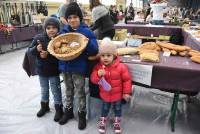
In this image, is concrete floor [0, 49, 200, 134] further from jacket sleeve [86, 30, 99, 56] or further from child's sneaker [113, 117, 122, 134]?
jacket sleeve [86, 30, 99, 56]

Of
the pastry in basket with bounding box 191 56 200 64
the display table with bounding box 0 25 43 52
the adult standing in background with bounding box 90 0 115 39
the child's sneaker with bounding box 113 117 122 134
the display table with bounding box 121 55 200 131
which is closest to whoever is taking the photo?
the display table with bounding box 121 55 200 131

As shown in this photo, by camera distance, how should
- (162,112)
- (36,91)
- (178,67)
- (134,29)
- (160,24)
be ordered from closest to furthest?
1. (178,67)
2. (162,112)
3. (36,91)
4. (134,29)
5. (160,24)

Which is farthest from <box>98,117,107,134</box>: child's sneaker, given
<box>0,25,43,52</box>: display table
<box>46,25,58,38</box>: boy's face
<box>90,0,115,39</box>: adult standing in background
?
<box>0,25,43,52</box>: display table

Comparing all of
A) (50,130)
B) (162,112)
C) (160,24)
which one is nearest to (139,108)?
(162,112)

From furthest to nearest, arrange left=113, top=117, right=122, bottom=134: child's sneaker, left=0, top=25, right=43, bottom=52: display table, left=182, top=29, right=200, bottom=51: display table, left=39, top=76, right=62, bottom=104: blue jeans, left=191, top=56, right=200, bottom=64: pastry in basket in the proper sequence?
left=0, top=25, right=43, bottom=52: display table, left=182, top=29, right=200, bottom=51: display table, left=39, top=76, right=62, bottom=104: blue jeans, left=113, top=117, right=122, bottom=134: child's sneaker, left=191, top=56, right=200, bottom=64: pastry in basket

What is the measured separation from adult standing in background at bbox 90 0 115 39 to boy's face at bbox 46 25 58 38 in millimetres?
1386

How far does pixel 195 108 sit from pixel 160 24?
212cm

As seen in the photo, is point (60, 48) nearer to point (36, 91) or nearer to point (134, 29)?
point (36, 91)

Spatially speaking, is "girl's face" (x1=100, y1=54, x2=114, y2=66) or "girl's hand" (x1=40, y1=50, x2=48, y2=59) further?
"girl's hand" (x1=40, y1=50, x2=48, y2=59)

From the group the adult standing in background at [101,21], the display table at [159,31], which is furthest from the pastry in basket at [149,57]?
the display table at [159,31]

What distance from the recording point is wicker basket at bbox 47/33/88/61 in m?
1.78

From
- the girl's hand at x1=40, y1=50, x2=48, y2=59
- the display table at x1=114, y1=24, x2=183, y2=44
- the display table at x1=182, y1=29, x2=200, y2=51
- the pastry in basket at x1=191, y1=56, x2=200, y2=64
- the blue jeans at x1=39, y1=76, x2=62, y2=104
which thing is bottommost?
the blue jeans at x1=39, y1=76, x2=62, y2=104

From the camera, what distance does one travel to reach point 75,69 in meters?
1.95

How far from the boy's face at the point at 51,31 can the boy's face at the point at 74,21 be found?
0.17m
